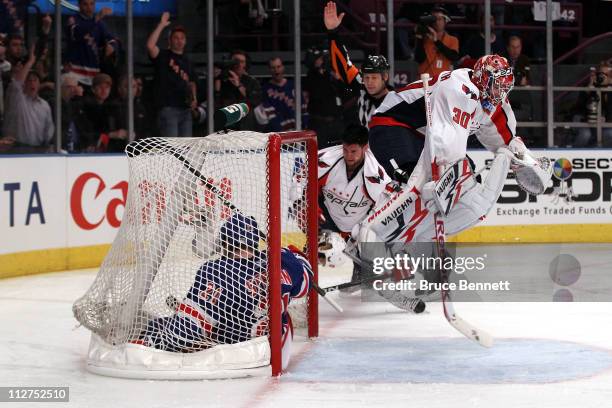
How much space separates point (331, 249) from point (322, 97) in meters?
3.30

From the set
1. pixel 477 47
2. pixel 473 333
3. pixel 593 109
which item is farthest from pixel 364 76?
pixel 593 109

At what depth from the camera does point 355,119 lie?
29.7ft

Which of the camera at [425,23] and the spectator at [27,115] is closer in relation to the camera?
the spectator at [27,115]

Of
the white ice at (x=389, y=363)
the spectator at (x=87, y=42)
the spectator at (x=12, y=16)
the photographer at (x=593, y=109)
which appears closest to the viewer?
the white ice at (x=389, y=363)

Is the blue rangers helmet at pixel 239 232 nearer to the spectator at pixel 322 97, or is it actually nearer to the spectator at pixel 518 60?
the spectator at pixel 322 97

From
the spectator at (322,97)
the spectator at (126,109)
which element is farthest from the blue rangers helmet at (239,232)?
the spectator at (322,97)

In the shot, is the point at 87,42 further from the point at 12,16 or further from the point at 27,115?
the point at 27,115

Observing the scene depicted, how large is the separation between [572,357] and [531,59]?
5274 mm

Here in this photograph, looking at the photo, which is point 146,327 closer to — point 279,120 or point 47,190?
point 47,190

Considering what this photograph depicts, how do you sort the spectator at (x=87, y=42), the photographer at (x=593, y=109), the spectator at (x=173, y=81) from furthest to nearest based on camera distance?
the photographer at (x=593, y=109)
the spectator at (x=173, y=81)
the spectator at (x=87, y=42)

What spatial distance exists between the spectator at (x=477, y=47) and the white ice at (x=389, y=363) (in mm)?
3451

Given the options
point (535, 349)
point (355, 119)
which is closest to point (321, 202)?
point (535, 349)

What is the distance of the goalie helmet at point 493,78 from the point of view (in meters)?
5.43

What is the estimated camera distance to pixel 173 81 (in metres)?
8.79
